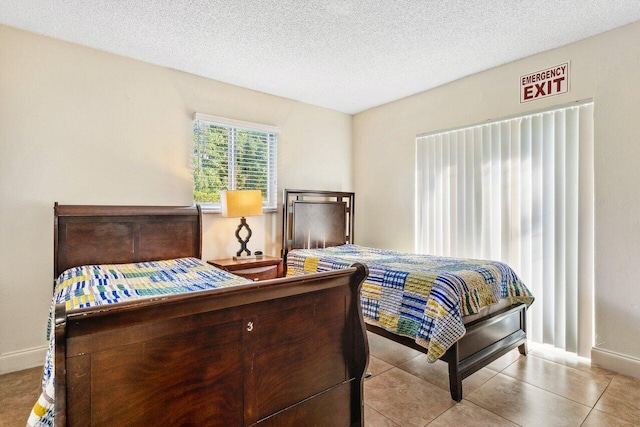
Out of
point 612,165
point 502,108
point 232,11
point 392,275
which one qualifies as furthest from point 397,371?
point 232,11

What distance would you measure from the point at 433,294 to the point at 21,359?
307 centimetres

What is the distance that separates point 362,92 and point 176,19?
209 centimetres

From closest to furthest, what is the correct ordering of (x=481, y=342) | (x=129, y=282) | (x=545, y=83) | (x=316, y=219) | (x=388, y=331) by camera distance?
1. (x=129, y=282)
2. (x=481, y=342)
3. (x=388, y=331)
4. (x=545, y=83)
5. (x=316, y=219)

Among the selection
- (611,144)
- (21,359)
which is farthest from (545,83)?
(21,359)

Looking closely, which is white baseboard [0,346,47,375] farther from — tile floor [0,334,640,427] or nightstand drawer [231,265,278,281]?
nightstand drawer [231,265,278,281]

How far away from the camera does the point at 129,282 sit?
6.66ft

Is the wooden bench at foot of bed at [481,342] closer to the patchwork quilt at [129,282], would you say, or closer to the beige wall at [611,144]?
the beige wall at [611,144]

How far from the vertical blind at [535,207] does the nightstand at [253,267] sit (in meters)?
1.80

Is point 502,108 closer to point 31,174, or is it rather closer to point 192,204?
point 192,204

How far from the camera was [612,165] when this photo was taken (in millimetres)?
2443

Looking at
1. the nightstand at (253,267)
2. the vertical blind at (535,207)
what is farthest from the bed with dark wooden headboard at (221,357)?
the vertical blind at (535,207)

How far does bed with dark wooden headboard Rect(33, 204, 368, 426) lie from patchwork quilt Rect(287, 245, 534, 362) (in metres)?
0.64

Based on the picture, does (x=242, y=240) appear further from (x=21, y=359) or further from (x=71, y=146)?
(x=21, y=359)

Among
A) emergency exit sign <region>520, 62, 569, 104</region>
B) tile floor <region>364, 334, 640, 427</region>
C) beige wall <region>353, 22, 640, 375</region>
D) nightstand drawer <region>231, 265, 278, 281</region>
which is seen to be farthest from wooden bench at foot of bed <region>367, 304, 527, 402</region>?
emergency exit sign <region>520, 62, 569, 104</region>
